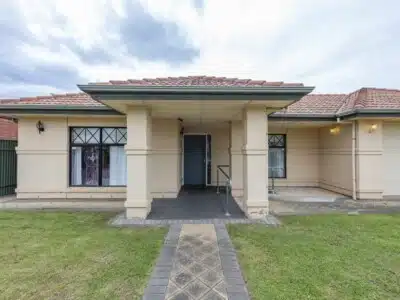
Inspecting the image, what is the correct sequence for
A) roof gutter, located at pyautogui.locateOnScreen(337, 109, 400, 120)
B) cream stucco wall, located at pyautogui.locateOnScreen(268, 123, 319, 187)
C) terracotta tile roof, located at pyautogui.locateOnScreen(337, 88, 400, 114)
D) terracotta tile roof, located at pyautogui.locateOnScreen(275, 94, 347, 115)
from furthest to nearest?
cream stucco wall, located at pyautogui.locateOnScreen(268, 123, 319, 187) < terracotta tile roof, located at pyautogui.locateOnScreen(275, 94, 347, 115) < terracotta tile roof, located at pyautogui.locateOnScreen(337, 88, 400, 114) < roof gutter, located at pyautogui.locateOnScreen(337, 109, 400, 120)

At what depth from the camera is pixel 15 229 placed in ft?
17.7

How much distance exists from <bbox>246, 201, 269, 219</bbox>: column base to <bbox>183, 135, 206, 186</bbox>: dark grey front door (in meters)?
5.08

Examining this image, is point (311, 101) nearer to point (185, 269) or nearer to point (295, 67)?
point (295, 67)

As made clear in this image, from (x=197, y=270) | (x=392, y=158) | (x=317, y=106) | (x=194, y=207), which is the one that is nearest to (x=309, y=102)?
(x=317, y=106)

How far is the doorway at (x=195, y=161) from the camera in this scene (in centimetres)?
1117

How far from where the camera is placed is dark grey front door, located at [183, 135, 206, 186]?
443 inches

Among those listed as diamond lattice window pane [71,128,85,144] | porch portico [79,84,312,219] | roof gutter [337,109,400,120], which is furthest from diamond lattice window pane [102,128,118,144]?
roof gutter [337,109,400,120]

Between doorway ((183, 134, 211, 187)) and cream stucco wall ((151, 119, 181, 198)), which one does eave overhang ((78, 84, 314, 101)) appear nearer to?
cream stucco wall ((151, 119, 181, 198))

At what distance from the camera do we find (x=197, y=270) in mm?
3457

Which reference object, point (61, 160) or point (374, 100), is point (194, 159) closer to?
point (61, 160)

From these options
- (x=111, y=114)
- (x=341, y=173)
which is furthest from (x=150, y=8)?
(x=341, y=173)

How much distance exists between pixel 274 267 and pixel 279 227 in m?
2.01

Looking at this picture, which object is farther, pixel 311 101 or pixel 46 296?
pixel 311 101

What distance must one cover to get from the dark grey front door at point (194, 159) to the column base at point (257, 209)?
16.7 ft
